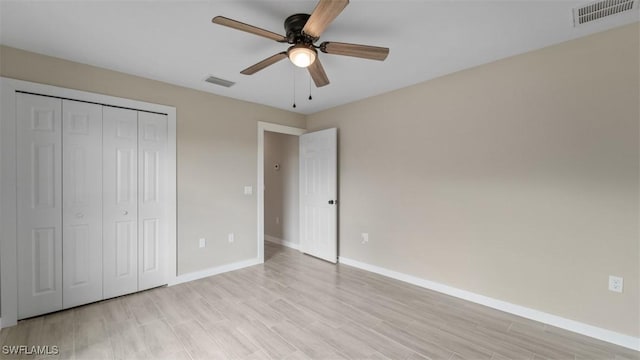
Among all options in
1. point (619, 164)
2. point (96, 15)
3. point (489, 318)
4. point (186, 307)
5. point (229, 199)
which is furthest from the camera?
point (229, 199)

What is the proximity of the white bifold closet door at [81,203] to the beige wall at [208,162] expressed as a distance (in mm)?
361

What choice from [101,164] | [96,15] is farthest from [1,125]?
[96,15]

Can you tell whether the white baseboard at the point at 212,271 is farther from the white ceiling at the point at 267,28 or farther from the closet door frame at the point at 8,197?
the white ceiling at the point at 267,28

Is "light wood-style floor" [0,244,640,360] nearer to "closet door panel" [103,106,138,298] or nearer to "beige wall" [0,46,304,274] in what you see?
"closet door panel" [103,106,138,298]

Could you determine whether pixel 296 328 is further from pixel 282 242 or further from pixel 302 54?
pixel 282 242

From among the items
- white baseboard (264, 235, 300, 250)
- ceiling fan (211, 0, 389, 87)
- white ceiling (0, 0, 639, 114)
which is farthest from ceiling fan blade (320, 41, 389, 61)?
white baseboard (264, 235, 300, 250)

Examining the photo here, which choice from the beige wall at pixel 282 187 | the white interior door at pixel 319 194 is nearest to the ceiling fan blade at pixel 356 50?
the white interior door at pixel 319 194

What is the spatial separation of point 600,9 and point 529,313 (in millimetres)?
2528

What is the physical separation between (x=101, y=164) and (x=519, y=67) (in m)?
4.30

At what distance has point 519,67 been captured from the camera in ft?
8.30

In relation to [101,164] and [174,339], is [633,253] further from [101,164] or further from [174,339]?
[101,164]

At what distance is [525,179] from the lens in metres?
2.52

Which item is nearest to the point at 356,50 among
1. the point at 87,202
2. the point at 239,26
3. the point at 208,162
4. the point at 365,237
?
the point at 239,26

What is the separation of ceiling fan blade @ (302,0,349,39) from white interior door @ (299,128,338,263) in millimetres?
2400
